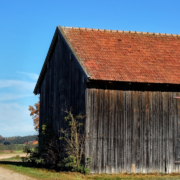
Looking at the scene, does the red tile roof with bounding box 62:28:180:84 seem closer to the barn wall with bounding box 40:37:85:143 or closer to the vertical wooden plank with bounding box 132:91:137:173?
the barn wall with bounding box 40:37:85:143

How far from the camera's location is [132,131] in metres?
21.1

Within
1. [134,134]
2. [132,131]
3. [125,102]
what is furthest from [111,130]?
[125,102]

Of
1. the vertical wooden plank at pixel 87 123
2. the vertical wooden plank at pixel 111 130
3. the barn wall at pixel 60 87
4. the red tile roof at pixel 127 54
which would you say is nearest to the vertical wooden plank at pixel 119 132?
the vertical wooden plank at pixel 111 130

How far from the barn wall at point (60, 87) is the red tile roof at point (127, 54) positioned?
94 cm

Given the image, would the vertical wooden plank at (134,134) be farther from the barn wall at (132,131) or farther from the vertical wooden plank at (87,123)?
the vertical wooden plank at (87,123)

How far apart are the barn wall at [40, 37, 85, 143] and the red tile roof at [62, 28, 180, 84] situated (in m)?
0.94

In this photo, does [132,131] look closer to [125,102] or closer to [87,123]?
[125,102]

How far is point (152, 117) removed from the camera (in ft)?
70.6

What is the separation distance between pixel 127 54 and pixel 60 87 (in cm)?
483

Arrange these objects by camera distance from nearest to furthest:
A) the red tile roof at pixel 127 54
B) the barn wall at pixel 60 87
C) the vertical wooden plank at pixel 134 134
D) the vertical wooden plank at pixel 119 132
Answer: the vertical wooden plank at pixel 119 132
the vertical wooden plank at pixel 134 134
the red tile roof at pixel 127 54
the barn wall at pixel 60 87

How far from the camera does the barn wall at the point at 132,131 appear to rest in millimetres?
20547

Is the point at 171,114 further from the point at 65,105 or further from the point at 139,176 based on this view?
the point at 65,105

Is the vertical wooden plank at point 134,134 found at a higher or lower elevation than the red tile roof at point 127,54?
lower

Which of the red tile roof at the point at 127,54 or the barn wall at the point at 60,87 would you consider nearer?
the red tile roof at the point at 127,54
